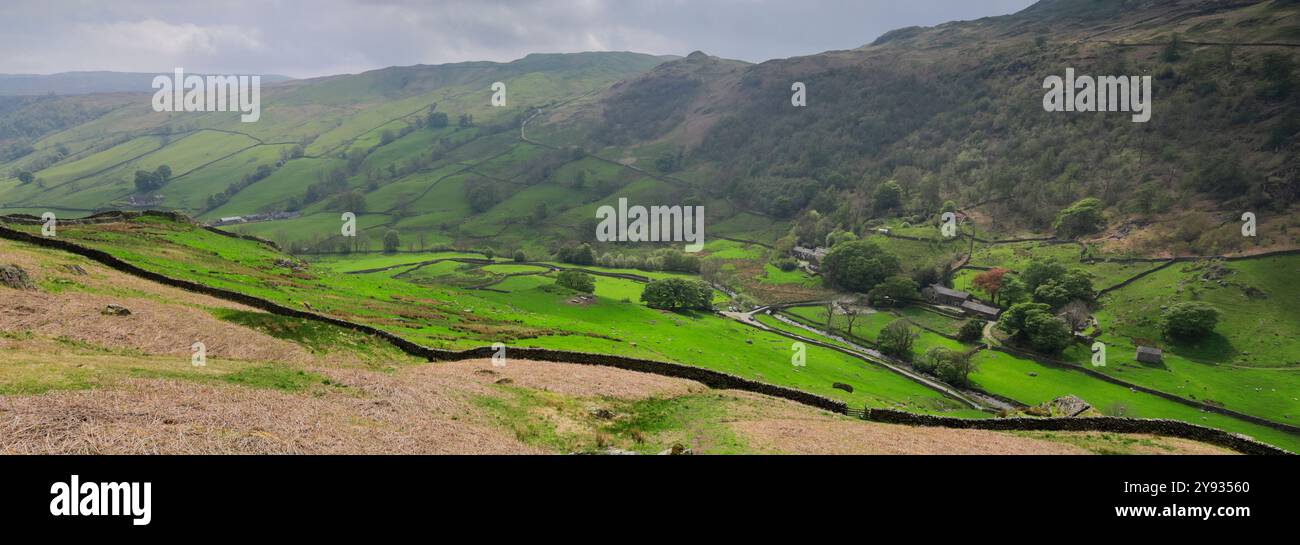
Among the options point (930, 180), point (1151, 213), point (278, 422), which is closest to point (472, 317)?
point (278, 422)

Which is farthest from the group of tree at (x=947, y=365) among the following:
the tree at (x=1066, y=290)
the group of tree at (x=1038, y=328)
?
the tree at (x=1066, y=290)

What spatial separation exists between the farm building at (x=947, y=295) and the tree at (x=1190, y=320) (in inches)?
1210

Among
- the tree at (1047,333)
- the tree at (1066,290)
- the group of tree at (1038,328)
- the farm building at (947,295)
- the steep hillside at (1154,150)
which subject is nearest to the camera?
the tree at (1047,333)

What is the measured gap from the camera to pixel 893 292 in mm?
114938

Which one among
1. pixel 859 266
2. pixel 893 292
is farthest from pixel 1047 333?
pixel 859 266

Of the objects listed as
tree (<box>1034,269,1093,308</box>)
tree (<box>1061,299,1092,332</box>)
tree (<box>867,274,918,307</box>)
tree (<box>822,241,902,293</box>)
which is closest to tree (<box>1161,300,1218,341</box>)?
tree (<box>1061,299,1092,332</box>)

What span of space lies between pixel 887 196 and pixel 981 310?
77.3 meters

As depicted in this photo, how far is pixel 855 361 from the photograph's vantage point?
266ft

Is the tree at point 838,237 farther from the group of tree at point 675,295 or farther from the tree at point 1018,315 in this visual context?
the group of tree at point 675,295

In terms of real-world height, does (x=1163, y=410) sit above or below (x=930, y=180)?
below

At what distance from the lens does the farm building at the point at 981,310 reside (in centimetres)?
10338

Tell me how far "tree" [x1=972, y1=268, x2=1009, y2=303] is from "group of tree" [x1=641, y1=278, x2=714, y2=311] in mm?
57653
